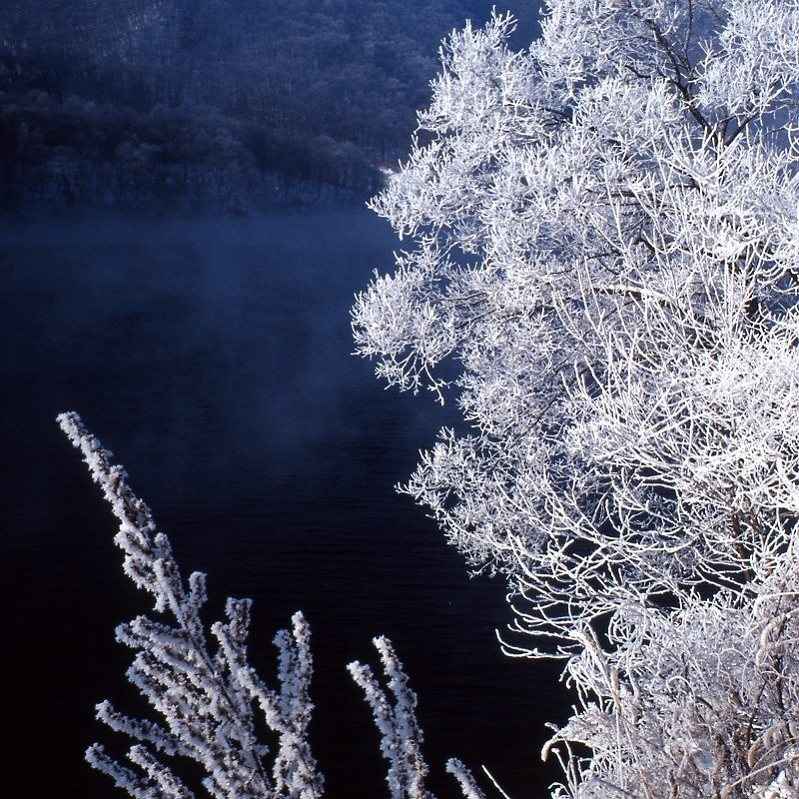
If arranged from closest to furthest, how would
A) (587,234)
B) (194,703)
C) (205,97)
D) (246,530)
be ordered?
(194,703), (587,234), (246,530), (205,97)

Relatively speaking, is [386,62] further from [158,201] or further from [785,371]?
[785,371]

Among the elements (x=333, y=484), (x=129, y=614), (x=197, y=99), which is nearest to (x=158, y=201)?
(x=197, y=99)

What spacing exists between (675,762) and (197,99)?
119 meters

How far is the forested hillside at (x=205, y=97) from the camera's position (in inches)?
3482

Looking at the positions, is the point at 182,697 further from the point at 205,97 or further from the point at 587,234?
the point at 205,97

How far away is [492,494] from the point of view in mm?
11320

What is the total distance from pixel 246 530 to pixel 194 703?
17.6 metres

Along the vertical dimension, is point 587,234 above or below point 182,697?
above

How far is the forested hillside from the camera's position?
290 ft

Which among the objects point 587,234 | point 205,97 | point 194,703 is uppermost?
point 205,97

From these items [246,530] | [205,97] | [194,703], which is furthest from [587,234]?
[205,97]

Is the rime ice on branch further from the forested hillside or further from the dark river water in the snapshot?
the forested hillside

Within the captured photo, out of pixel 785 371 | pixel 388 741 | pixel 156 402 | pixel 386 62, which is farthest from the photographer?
pixel 386 62

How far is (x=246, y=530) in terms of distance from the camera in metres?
20.4
